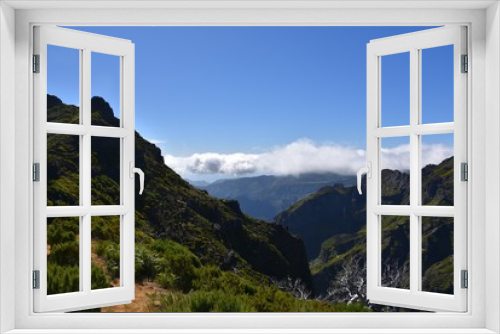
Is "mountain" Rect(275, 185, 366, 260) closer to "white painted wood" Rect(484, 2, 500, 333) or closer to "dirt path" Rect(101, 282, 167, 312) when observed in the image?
"dirt path" Rect(101, 282, 167, 312)

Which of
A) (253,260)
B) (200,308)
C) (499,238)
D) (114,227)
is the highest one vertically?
(499,238)

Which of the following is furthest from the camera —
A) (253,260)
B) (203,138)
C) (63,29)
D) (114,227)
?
(253,260)

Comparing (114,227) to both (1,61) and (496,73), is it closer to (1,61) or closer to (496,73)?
(1,61)

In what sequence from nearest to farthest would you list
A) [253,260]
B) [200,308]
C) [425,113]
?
[425,113], [200,308], [253,260]

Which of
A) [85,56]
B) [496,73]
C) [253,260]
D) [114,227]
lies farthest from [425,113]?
[253,260]

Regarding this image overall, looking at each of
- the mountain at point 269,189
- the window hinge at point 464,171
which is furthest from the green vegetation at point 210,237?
the window hinge at point 464,171

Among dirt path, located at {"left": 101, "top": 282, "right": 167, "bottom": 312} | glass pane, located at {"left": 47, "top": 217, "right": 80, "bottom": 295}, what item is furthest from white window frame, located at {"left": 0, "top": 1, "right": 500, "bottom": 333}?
dirt path, located at {"left": 101, "top": 282, "right": 167, "bottom": 312}

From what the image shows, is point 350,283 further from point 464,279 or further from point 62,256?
point 464,279
